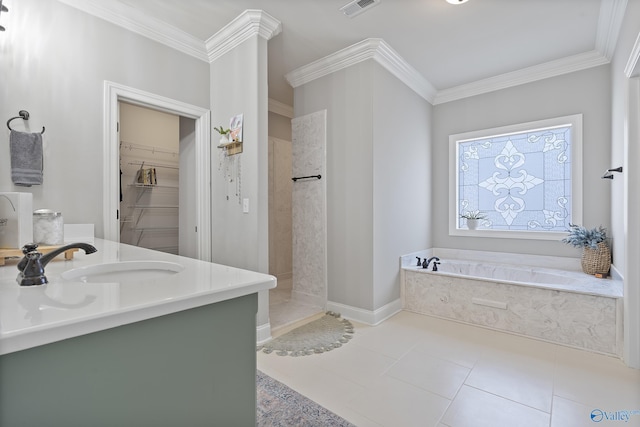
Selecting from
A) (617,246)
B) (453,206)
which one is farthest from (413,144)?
(617,246)

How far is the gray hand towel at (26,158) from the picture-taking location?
1903 millimetres

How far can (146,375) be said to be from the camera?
0.69 metres

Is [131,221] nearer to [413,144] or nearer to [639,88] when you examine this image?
[413,144]

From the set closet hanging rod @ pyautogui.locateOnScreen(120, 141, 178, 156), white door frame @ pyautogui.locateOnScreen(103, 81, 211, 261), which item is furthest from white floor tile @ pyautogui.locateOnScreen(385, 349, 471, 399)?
closet hanging rod @ pyautogui.locateOnScreen(120, 141, 178, 156)

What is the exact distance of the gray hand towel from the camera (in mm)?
1903

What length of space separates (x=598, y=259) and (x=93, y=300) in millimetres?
3690

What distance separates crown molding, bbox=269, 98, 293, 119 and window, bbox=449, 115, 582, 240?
2.31m

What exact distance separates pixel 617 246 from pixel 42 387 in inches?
143

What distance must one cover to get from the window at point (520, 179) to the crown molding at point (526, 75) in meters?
0.48

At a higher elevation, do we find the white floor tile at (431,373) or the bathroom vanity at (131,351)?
the bathroom vanity at (131,351)

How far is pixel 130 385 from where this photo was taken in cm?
67

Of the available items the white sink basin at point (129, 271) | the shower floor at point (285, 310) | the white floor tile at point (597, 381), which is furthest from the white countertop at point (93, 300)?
the white floor tile at point (597, 381)

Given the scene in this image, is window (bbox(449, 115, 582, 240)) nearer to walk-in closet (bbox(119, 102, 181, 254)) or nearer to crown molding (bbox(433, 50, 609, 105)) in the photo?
crown molding (bbox(433, 50, 609, 105))

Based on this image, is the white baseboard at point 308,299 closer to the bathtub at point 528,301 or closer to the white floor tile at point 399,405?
the bathtub at point 528,301
